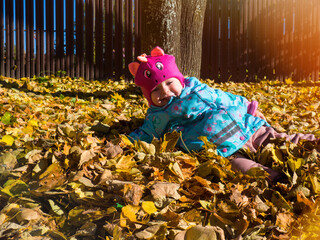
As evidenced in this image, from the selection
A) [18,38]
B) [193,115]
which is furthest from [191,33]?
[18,38]

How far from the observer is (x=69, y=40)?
26.5ft

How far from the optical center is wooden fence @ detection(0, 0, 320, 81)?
7988 mm

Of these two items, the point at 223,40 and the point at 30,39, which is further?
the point at 223,40

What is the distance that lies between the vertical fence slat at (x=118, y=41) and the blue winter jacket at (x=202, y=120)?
5.57 metres

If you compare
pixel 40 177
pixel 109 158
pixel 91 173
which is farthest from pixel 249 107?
pixel 40 177

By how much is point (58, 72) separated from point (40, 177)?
640 centimetres

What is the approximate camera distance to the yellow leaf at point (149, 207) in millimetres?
1594

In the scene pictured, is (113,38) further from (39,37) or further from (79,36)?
(39,37)

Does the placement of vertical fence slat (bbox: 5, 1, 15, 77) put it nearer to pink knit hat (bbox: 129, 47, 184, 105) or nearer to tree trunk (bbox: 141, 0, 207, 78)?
tree trunk (bbox: 141, 0, 207, 78)

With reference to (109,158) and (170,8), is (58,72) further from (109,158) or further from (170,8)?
(109,158)

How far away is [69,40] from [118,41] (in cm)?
107

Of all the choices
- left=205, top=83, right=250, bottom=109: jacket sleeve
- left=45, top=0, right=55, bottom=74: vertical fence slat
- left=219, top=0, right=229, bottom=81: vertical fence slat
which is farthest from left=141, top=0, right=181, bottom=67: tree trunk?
left=45, top=0, right=55, bottom=74: vertical fence slat

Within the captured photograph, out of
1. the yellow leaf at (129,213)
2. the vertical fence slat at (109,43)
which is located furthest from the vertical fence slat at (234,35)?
the yellow leaf at (129,213)

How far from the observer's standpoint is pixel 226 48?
848 centimetres
